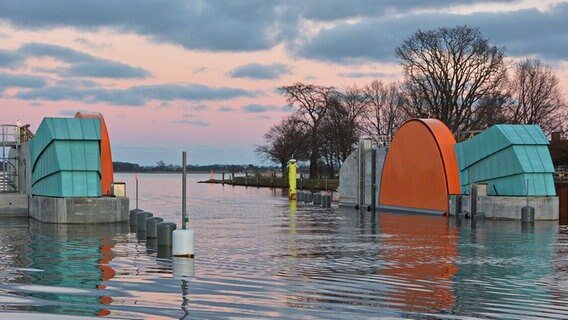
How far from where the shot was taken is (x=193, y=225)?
32.2 metres

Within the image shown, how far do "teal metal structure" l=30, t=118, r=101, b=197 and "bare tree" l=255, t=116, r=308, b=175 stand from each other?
62824 mm

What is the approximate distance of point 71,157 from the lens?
1244 inches

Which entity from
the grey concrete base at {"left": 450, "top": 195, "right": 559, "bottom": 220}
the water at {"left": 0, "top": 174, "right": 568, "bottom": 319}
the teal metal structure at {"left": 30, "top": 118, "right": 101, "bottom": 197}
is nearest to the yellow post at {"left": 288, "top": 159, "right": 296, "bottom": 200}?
the grey concrete base at {"left": 450, "top": 195, "right": 559, "bottom": 220}

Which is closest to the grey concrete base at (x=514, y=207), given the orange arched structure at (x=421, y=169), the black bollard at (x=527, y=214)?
the black bollard at (x=527, y=214)

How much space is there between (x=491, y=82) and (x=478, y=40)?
4076 mm

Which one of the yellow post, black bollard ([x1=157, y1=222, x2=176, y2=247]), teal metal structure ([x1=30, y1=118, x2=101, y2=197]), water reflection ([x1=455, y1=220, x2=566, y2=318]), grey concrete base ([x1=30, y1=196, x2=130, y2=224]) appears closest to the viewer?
water reflection ([x1=455, y1=220, x2=566, y2=318])

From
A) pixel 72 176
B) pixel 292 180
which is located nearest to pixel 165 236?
pixel 72 176

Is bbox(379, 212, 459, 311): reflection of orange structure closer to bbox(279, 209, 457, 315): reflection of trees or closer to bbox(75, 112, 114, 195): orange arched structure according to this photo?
bbox(279, 209, 457, 315): reflection of trees

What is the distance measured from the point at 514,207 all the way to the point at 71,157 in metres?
20.8

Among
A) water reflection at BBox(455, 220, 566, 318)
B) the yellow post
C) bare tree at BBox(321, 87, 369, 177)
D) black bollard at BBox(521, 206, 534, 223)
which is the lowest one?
water reflection at BBox(455, 220, 566, 318)

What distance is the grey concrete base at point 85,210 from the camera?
1211 inches

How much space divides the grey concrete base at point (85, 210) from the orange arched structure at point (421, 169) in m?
17.4

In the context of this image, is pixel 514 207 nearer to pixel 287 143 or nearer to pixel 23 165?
pixel 23 165

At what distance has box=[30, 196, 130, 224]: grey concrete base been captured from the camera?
3075cm
